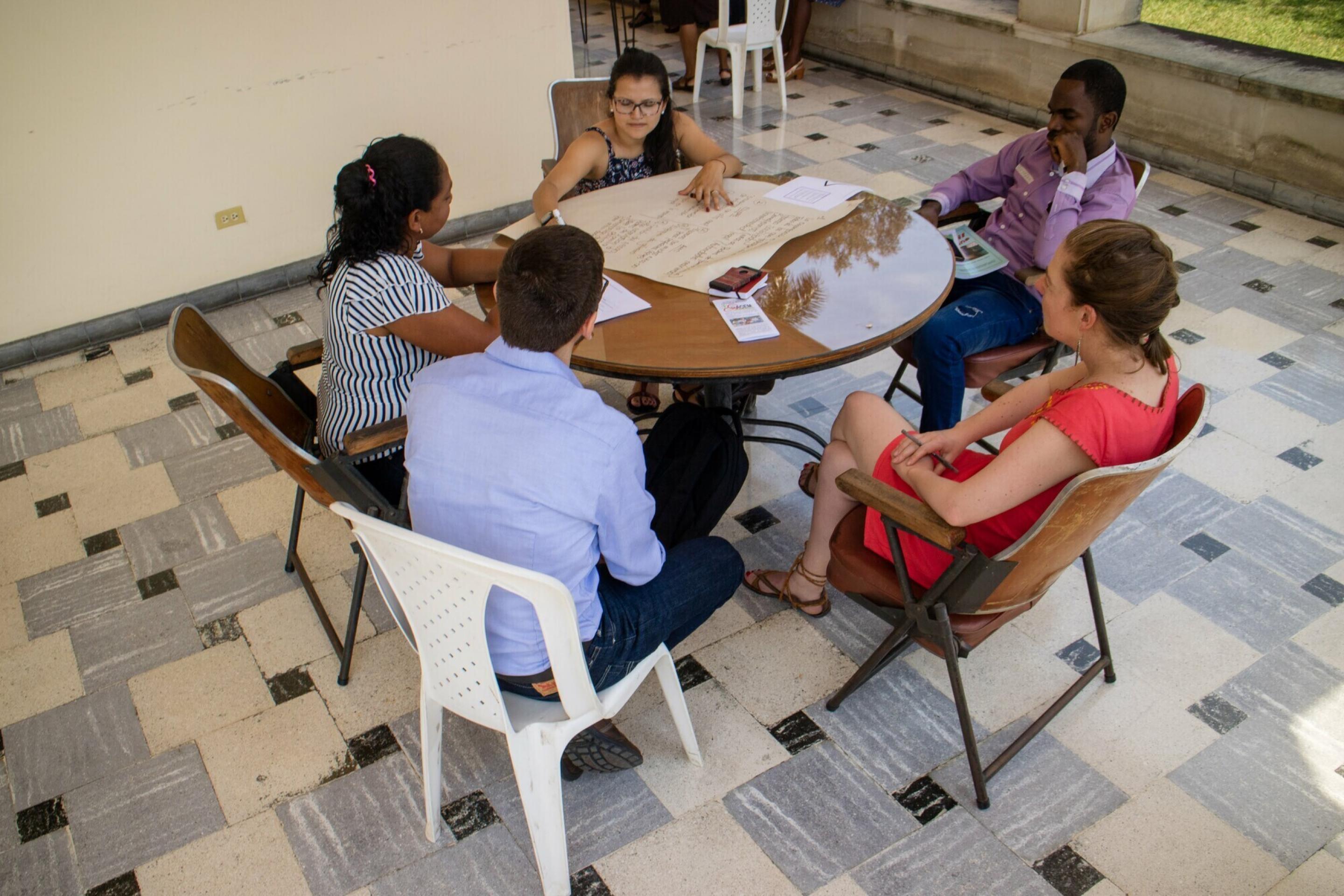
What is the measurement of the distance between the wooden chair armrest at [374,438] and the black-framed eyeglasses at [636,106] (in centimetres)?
150

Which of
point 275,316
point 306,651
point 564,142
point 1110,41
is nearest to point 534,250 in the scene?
point 306,651

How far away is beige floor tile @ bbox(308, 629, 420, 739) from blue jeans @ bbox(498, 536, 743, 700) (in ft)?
2.36

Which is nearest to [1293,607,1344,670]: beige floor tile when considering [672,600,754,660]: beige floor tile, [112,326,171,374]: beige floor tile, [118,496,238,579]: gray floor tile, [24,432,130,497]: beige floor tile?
[672,600,754,660]: beige floor tile

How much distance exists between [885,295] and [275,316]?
9.72ft

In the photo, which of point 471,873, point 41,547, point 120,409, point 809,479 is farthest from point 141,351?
point 471,873

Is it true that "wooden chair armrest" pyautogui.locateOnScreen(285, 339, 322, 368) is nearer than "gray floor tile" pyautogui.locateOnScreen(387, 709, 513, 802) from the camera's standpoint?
No

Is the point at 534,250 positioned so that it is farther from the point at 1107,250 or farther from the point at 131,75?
the point at 131,75

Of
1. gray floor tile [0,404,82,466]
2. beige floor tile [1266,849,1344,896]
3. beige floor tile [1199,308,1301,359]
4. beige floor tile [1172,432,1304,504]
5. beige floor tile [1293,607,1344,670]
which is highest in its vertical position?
beige floor tile [1199,308,1301,359]

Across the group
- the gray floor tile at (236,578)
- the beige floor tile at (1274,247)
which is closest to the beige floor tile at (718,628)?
the gray floor tile at (236,578)

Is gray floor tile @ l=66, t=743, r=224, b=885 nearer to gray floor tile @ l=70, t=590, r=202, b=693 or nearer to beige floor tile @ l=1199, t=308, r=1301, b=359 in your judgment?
gray floor tile @ l=70, t=590, r=202, b=693

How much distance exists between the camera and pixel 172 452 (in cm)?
338

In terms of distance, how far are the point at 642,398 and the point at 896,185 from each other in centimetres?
238

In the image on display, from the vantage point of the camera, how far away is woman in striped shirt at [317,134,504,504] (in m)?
2.23

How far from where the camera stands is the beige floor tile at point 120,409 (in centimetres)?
356
